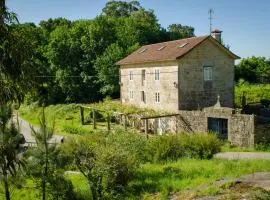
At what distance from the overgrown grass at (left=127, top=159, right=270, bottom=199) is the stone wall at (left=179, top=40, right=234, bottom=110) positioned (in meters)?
14.6

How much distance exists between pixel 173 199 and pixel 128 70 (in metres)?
28.5

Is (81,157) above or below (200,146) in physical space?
above

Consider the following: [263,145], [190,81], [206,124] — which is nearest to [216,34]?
[190,81]

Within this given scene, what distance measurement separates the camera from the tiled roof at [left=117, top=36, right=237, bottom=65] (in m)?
36.0

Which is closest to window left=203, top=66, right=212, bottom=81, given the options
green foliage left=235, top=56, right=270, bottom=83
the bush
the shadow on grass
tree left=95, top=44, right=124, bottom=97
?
the bush

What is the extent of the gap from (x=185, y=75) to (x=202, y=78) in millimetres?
2018

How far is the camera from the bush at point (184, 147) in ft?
74.4

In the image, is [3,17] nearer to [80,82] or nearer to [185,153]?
[185,153]

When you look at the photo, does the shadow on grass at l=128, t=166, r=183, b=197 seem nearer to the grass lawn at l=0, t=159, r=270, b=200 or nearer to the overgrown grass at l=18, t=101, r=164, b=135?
the grass lawn at l=0, t=159, r=270, b=200

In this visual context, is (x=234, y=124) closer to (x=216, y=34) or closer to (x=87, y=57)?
(x=216, y=34)

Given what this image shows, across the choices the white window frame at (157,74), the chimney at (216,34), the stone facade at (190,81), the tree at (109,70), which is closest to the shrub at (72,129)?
the stone facade at (190,81)

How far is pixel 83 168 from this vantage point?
691 inches

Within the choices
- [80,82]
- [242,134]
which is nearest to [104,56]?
[80,82]

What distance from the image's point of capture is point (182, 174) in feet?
62.3
